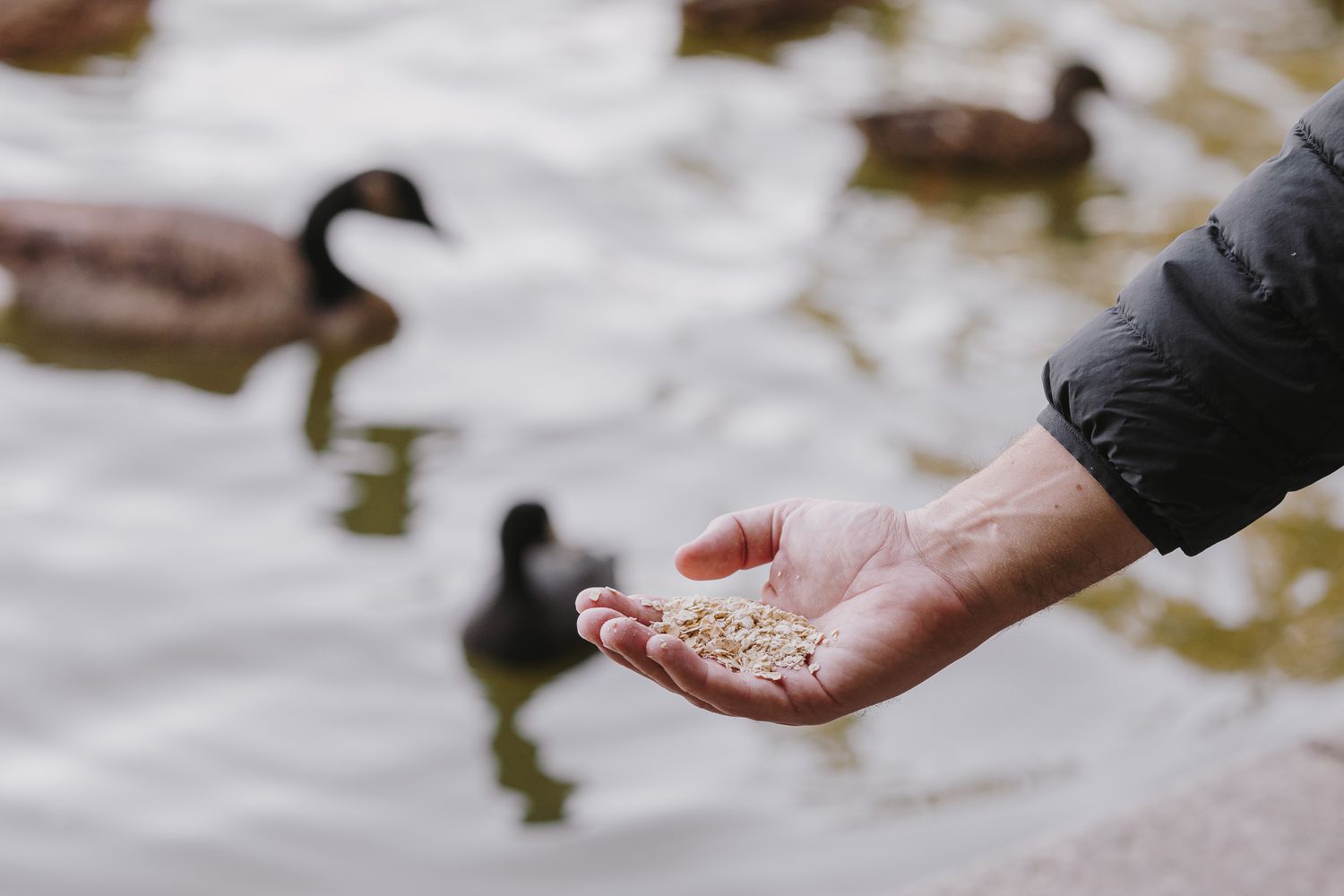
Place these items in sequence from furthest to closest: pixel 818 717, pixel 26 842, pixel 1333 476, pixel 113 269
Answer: pixel 113 269, pixel 1333 476, pixel 26 842, pixel 818 717

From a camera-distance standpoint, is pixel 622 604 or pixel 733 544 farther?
pixel 733 544

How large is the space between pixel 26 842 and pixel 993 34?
7622 millimetres

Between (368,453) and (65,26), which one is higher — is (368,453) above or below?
below

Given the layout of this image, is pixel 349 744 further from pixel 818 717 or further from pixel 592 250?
pixel 592 250

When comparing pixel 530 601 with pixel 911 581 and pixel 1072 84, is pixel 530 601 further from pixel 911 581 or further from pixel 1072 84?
pixel 1072 84

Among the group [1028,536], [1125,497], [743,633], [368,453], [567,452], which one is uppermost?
[1125,497]

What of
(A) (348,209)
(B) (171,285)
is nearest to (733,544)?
(B) (171,285)

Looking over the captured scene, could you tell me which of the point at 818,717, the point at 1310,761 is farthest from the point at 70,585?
the point at 1310,761

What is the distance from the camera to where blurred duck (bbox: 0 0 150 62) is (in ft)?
26.6

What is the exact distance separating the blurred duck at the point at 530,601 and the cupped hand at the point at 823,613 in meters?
1.95

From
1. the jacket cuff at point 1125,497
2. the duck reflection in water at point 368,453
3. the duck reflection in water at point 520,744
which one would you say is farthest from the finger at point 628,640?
the duck reflection in water at point 368,453

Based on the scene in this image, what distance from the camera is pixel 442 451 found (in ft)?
18.5

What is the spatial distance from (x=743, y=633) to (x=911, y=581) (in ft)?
1.15

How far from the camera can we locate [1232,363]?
2.05 m
